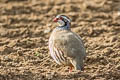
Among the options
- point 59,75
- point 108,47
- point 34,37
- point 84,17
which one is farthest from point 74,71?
point 84,17

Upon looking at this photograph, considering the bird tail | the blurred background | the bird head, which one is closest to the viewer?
the bird tail

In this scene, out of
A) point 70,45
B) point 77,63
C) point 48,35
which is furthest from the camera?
point 48,35

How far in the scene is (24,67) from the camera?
8273 millimetres

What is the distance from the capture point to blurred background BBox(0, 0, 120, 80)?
786 cm

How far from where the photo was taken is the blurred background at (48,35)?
7.86 meters

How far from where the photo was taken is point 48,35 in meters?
10.8

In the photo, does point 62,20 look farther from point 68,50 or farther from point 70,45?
point 68,50

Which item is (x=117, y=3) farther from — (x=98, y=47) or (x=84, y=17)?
(x=98, y=47)

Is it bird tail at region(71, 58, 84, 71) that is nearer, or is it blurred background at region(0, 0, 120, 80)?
bird tail at region(71, 58, 84, 71)

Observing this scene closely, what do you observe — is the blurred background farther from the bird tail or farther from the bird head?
the bird head

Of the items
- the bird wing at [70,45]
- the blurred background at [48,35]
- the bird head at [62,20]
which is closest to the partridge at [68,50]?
the bird wing at [70,45]

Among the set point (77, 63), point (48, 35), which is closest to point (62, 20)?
point (77, 63)

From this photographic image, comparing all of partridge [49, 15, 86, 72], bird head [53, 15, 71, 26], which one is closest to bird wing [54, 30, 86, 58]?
partridge [49, 15, 86, 72]

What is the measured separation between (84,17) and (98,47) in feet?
8.70
